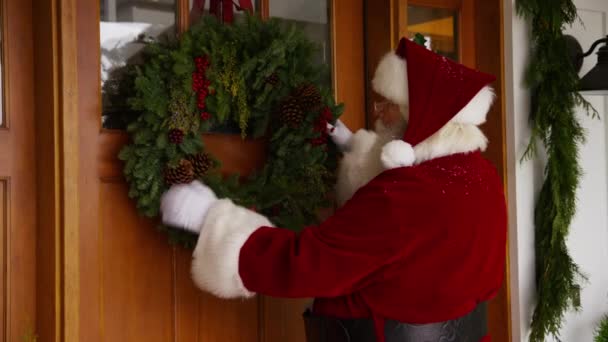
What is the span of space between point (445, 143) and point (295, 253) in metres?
0.51

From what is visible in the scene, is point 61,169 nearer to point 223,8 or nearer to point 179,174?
point 179,174

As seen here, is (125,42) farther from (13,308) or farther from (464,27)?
(464,27)

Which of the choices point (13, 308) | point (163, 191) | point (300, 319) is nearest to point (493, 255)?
point (300, 319)

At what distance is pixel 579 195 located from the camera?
3.27m

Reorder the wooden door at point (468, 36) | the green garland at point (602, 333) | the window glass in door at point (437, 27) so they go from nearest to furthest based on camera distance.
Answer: the wooden door at point (468, 36), the window glass in door at point (437, 27), the green garland at point (602, 333)

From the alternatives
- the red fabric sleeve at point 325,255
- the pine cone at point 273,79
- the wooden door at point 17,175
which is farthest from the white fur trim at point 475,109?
the wooden door at point 17,175

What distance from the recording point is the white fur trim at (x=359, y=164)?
8.22 feet

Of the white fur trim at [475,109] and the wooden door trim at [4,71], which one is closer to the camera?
the wooden door trim at [4,71]

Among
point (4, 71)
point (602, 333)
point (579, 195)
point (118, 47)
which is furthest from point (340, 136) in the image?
point (602, 333)

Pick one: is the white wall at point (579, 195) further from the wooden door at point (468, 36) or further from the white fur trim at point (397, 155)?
the white fur trim at point (397, 155)

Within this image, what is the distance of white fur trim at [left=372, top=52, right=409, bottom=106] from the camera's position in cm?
242

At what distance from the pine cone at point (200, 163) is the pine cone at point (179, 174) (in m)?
0.04

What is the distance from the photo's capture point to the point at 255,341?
2691mm

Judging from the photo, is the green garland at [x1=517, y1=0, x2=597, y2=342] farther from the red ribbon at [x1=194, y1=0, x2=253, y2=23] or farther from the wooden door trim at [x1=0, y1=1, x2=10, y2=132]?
the wooden door trim at [x1=0, y1=1, x2=10, y2=132]
